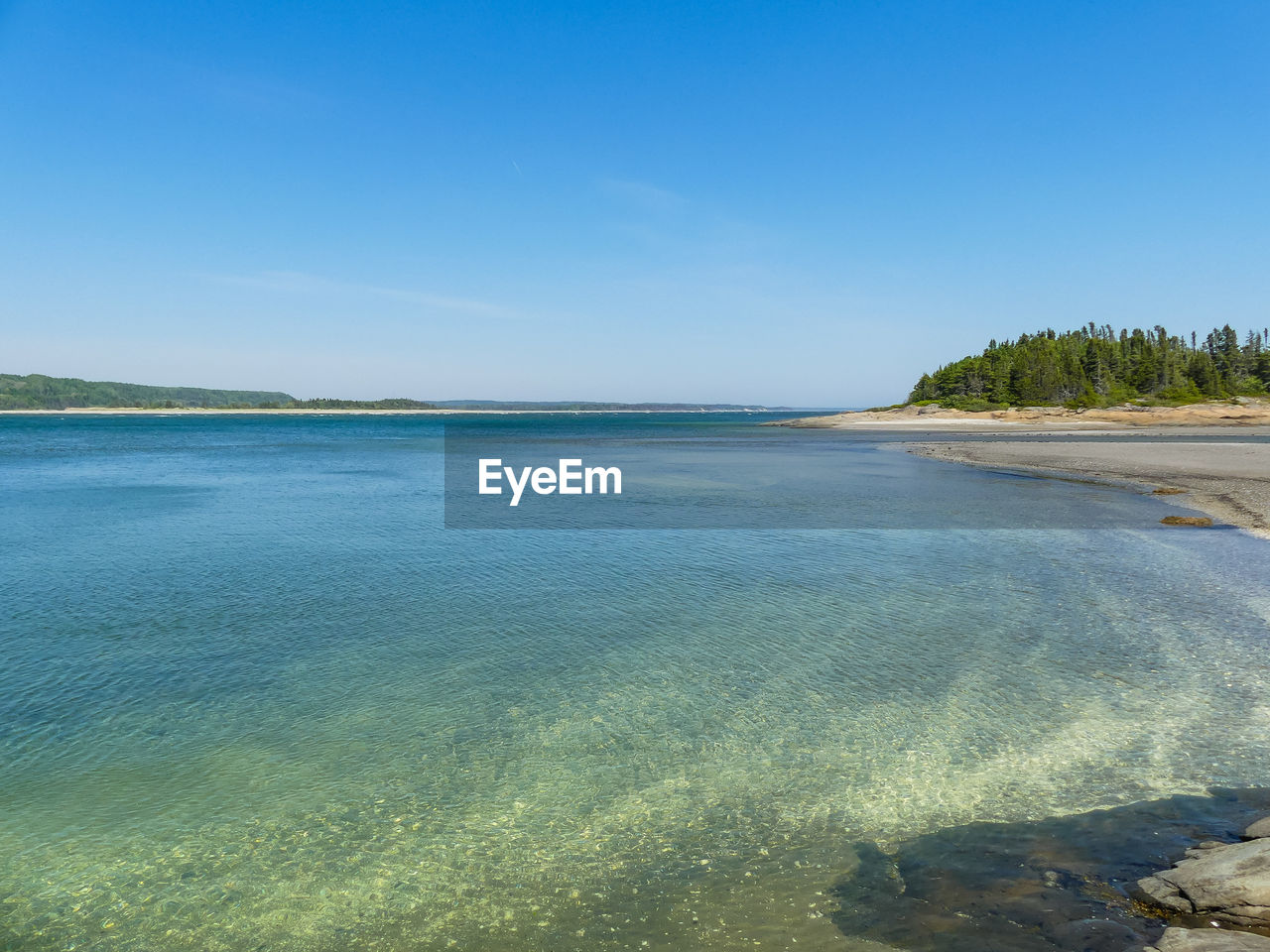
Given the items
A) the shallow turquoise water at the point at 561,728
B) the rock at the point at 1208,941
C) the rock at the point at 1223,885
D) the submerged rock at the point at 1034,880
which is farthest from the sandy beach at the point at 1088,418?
Answer: the rock at the point at 1208,941

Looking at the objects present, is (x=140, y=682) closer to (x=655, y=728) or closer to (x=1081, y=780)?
(x=655, y=728)

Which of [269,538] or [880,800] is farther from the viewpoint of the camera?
[269,538]

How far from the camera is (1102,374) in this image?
136500 millimetres

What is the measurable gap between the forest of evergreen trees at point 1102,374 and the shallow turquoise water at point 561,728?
129 meters

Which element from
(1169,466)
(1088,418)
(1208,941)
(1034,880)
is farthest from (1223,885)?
(1088,418)

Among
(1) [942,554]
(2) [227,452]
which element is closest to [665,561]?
(1) [942,554]

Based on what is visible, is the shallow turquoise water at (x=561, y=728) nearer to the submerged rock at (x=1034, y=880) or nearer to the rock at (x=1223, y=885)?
the submerged rock at (x=1034, y=880)

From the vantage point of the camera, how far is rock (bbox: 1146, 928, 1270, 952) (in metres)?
4.91

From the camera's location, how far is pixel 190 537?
2369 cm

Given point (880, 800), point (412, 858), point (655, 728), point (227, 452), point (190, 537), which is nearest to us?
point (412, 858)

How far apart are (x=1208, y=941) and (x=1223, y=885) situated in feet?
2.62

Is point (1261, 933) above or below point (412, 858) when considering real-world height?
above

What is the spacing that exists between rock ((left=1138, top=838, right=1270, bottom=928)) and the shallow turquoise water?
1435 millimetres

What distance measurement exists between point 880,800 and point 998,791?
1.35 metres
